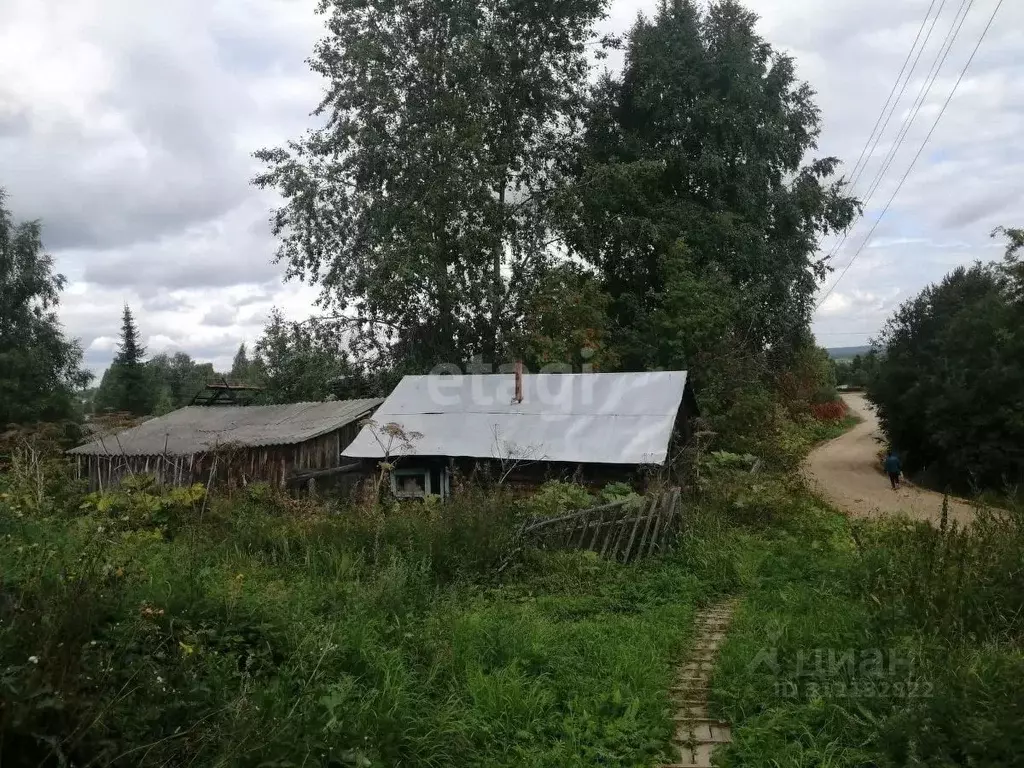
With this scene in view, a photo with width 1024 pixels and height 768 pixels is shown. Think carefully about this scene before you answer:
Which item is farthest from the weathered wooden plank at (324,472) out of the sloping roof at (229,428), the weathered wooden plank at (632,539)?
the weathered wooden plank at (632,539)

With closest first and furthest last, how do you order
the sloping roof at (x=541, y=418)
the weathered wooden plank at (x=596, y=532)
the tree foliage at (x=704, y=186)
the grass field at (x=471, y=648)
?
1. the grass field at (x=471, y=648)
2. the weathered wooden plank at (x=596, y=532)
3. the sloping roof at (x=541, y=418)
4. the tree foliage at (x=704, y=186)

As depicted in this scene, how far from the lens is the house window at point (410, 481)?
15445mm

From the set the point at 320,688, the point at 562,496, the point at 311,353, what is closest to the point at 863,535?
the point at 562,496

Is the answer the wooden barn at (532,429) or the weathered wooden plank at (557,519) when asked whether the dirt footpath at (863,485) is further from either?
the weathered wooden plank at (557,519)

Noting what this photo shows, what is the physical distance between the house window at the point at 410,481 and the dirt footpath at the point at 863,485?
8803 millimetres

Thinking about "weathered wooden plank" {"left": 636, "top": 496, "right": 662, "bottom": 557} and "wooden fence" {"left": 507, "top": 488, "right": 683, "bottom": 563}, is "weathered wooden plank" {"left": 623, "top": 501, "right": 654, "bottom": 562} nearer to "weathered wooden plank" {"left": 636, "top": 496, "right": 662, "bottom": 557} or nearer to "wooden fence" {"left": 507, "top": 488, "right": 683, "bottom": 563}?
"wooden fence" {"left": 507, "top": 488, "right": 683, "bottom": 563}

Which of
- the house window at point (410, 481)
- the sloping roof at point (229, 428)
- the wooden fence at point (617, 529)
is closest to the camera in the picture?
the wooden fence at point (617, 529)

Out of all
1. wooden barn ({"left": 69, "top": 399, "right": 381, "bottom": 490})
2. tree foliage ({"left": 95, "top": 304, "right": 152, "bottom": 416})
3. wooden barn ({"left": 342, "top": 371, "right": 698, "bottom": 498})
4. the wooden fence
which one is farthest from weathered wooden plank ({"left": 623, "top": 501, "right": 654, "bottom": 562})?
tree foliage ({"left": 95, "top": 304, "right": 152, "bottom": 416})

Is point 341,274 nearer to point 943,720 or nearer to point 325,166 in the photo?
point 325,166

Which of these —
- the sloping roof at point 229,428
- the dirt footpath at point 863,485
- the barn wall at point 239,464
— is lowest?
the dirt footpath at point 863,485

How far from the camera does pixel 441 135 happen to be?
2172cm

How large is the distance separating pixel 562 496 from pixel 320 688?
6.52 m

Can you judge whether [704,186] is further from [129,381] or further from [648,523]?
[129,381]

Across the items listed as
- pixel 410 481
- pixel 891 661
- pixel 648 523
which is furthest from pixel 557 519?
pixel 410 481
